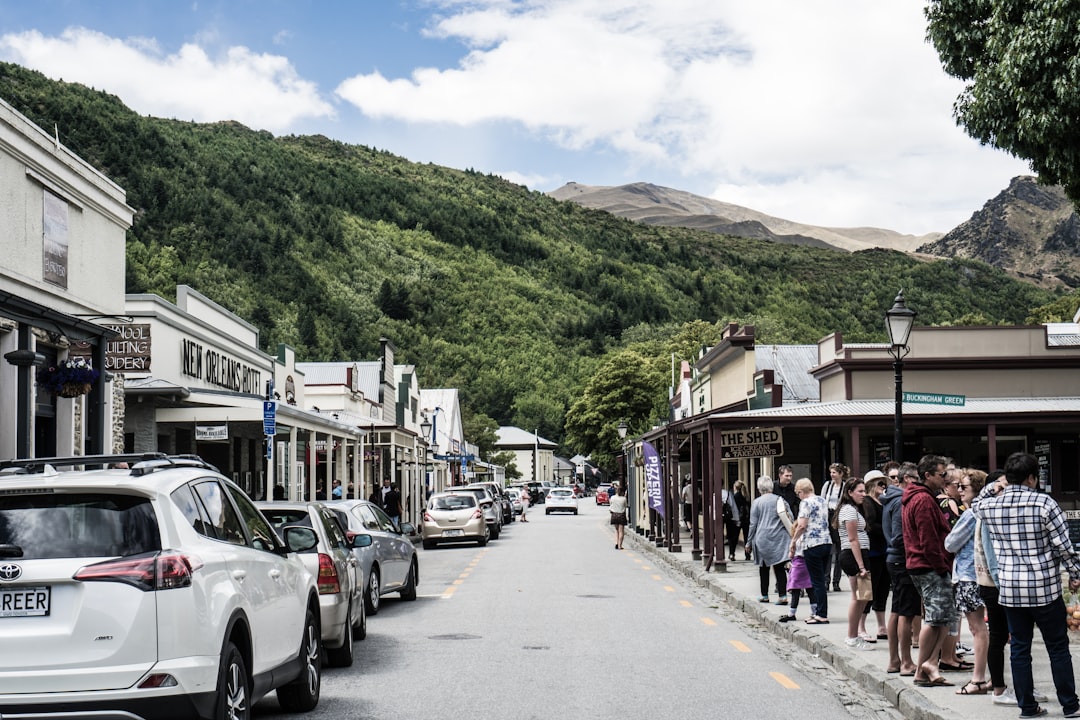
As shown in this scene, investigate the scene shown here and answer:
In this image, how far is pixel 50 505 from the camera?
6508mm

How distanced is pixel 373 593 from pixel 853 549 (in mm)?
7028

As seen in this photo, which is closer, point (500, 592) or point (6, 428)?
point (6, 428)

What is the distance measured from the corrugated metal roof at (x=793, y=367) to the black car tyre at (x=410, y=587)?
1881 centimetres

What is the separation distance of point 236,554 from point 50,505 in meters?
1.23

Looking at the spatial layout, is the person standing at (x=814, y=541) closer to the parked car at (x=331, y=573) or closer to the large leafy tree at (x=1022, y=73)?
the large leafy tree at (x=1022, y=73)

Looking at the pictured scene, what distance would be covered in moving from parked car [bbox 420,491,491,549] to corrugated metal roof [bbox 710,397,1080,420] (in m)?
11.6

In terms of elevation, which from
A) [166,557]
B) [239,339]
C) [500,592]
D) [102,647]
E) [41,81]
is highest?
[41,81]

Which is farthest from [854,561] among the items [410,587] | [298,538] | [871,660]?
[410,587]

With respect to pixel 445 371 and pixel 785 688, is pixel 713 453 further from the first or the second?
pixel 445 371

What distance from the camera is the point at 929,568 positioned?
9.59 meters

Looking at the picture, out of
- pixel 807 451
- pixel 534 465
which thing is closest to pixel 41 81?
pixel 534 465

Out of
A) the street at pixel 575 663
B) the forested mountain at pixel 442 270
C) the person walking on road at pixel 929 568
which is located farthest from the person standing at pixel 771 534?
the forested mountain at pixel 442 270

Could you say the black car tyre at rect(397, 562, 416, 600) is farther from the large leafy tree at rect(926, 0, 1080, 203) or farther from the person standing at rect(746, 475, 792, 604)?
the large leafy tree at rect(926, 0, 1080, 203)

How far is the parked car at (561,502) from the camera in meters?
74.4
